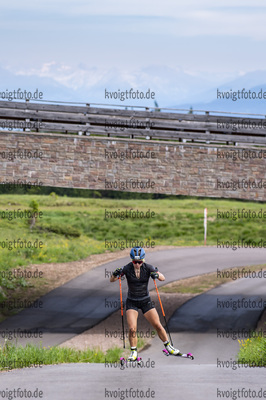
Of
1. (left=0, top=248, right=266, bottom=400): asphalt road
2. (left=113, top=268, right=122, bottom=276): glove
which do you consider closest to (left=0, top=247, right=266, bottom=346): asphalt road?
(left=0, top=248, right=266, bottom=400): asphalt road

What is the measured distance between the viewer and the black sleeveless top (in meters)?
12.7

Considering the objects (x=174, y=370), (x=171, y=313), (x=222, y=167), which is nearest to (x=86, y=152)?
(x=222, y=167)

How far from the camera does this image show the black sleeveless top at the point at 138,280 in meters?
12.7

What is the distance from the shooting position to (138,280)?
12.7 meters

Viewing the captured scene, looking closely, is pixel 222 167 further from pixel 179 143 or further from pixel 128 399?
pixel 128 399

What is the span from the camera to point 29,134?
23.0 m

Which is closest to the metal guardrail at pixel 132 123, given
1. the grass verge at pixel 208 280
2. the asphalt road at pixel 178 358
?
the asphalt road at pixel 178 358

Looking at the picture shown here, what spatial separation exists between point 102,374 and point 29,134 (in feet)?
42.3

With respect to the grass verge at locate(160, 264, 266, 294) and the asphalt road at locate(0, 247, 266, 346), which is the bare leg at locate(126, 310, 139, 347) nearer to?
the asphalt road at locate(0, 247, 266, 346)

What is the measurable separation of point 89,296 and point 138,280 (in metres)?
17.4

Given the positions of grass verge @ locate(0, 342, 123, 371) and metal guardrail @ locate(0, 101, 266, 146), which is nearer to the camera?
grass verge @ locate(0, 342, 123, 371)

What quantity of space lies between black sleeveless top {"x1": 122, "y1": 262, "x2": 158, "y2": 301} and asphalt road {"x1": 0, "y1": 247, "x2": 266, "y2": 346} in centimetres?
974

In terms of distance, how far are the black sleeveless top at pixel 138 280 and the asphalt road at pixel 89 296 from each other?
9740mm

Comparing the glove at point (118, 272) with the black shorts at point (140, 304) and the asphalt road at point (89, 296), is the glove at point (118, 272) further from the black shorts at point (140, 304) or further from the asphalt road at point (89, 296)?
the asphalt road at point (89, 296)
